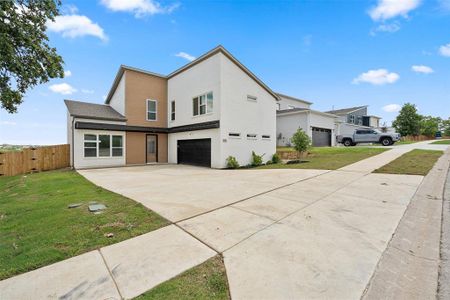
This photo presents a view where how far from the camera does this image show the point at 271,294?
2.33m

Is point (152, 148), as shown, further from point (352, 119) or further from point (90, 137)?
point (352, 119)

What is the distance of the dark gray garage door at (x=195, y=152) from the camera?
15.5 metres

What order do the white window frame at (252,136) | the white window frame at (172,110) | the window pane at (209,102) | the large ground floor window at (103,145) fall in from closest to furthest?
the window pane at (209,102) → the large ground floor window at (103,145) → the white window frame at (252,136) → the white window frame at (172,110)

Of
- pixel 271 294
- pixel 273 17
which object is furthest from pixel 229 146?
pixel 271 294

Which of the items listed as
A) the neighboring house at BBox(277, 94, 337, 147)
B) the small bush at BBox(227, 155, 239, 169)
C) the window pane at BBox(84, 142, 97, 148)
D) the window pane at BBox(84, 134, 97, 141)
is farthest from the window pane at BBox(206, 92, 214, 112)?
the neighboring house at BBox(277, 94, 337, 147)

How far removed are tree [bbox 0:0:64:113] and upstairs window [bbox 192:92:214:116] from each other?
28.9 feet

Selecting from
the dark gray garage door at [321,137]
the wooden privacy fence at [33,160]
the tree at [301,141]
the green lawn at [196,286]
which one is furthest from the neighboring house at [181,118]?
the green lawn at [196,286]

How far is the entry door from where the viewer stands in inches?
746

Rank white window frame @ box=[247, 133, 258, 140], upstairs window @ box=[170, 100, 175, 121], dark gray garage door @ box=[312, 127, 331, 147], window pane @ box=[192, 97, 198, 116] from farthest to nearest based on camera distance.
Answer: dark gray garage door @ box=[312, 127, 331, 147], upstairs window @ box=[170, 100, 175, 121], window pane @ box=[192, 97, 198, 116], white window frame @ box=[247, 133, 258, 140]

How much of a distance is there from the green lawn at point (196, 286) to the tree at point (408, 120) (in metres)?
52.7

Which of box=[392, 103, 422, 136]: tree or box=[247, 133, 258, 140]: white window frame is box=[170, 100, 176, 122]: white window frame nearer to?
box=[247, 133, 258, 140]: white window frame

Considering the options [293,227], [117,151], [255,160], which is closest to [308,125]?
[255,160]

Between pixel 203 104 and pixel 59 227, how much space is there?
12.7 meters

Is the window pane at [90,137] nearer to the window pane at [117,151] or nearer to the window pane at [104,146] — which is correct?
the window pane at [104,146]
